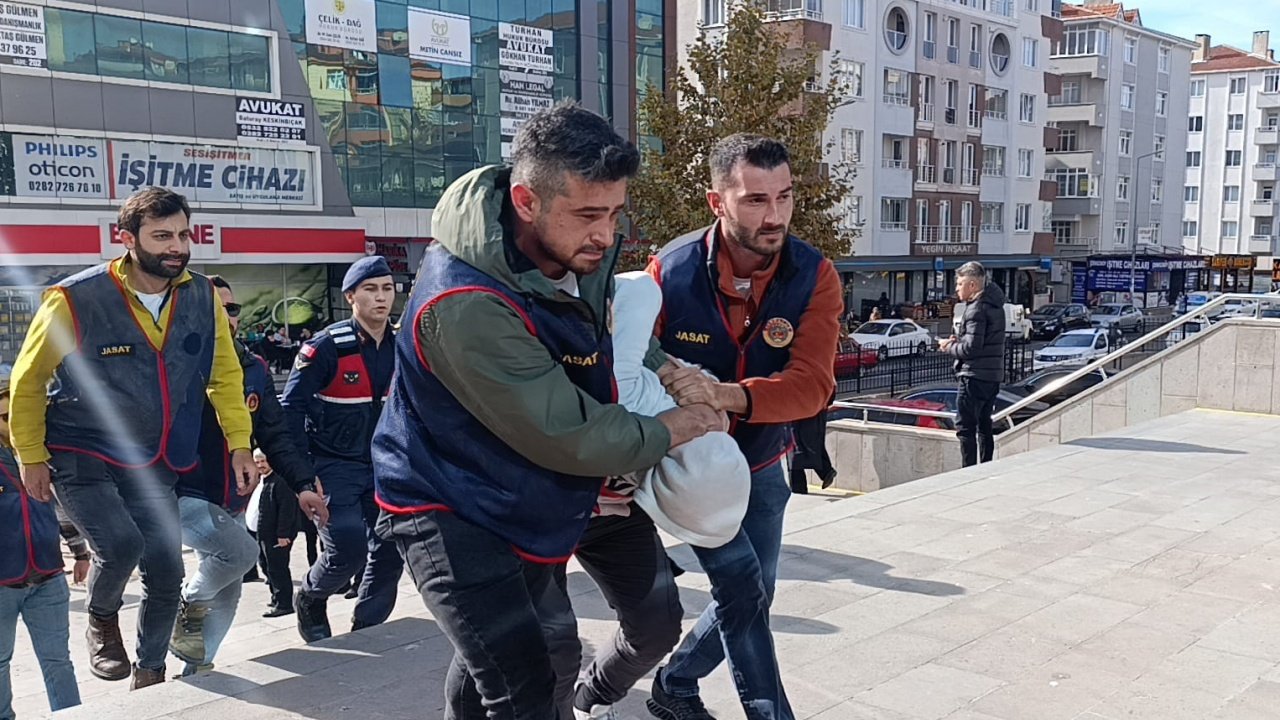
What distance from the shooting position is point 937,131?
5028cm

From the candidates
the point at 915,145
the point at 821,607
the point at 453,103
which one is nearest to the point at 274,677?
the point at 821,607

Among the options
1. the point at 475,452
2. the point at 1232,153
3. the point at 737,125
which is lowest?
the point at 475,452

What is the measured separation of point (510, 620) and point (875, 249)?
1822 inches

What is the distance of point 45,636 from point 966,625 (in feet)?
13.2

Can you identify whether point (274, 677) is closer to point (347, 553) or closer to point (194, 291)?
point (347, 553)

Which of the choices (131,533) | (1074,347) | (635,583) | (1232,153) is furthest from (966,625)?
(1232,153)

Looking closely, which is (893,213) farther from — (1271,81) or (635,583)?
(635,583)

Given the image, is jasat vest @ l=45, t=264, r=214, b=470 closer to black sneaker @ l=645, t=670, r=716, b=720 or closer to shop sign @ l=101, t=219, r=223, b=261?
black sneaker @ l=645, t=670, r=716, b=720

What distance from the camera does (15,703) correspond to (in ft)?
19.2

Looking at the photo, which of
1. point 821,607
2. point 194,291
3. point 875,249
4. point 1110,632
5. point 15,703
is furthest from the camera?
point 875,249

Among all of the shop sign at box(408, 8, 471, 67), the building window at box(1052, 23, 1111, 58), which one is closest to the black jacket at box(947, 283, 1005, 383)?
the shop sign at box(408, 8, 471, 67)

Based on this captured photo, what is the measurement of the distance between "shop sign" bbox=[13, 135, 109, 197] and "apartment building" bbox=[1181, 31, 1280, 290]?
7173 centimetres

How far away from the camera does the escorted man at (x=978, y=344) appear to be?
388 inches

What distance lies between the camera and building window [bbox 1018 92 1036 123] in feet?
181
